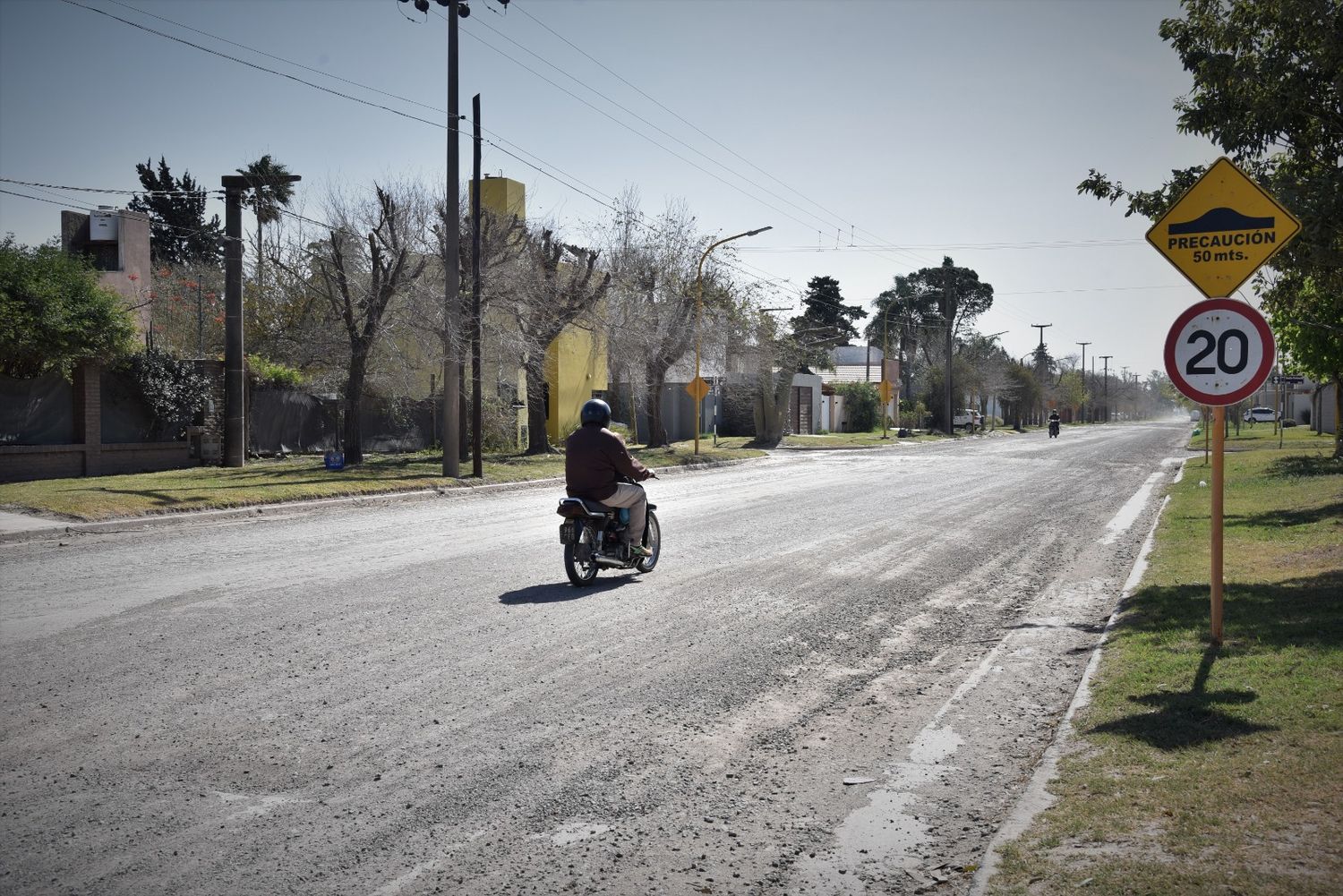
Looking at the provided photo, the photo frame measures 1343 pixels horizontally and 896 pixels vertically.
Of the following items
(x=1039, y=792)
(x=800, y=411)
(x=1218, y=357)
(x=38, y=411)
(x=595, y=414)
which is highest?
(x=800, y=411)

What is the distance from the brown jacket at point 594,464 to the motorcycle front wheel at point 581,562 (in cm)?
Result: 42

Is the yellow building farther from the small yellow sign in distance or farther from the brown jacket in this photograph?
the small yellow sign in distance

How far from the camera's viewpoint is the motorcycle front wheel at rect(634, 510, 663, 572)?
35.7 ft

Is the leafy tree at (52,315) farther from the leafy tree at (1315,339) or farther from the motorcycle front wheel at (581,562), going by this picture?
the leafy tree at (1315,339)

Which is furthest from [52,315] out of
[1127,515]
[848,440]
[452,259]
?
[848,440]

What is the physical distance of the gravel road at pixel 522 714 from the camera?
159 inches

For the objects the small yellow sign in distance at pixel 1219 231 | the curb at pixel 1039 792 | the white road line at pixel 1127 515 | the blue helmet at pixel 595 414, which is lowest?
the curb at pixel 1039 792

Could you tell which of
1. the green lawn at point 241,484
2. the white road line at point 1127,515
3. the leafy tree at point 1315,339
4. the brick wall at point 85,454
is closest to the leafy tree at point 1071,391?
the leafy tree at point 1315,339

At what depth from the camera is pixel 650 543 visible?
1118cm

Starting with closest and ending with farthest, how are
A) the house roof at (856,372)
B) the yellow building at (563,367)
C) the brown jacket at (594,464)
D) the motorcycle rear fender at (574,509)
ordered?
1. the motorcycle rear fender at (574,509)
2. the brown jacket at (594,464)
3. the yellow building at (563,367)
4. the house roof at (856,372)

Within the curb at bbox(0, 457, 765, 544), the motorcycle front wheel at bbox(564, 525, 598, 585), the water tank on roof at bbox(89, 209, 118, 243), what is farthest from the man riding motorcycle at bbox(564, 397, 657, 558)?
the water tank on roof at bbox(89, 209, 118, 243)

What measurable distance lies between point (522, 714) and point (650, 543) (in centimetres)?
539

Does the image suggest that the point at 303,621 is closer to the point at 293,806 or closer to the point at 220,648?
the point at 220,648

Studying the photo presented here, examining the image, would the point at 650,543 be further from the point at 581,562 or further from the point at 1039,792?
the point at 1039,792
